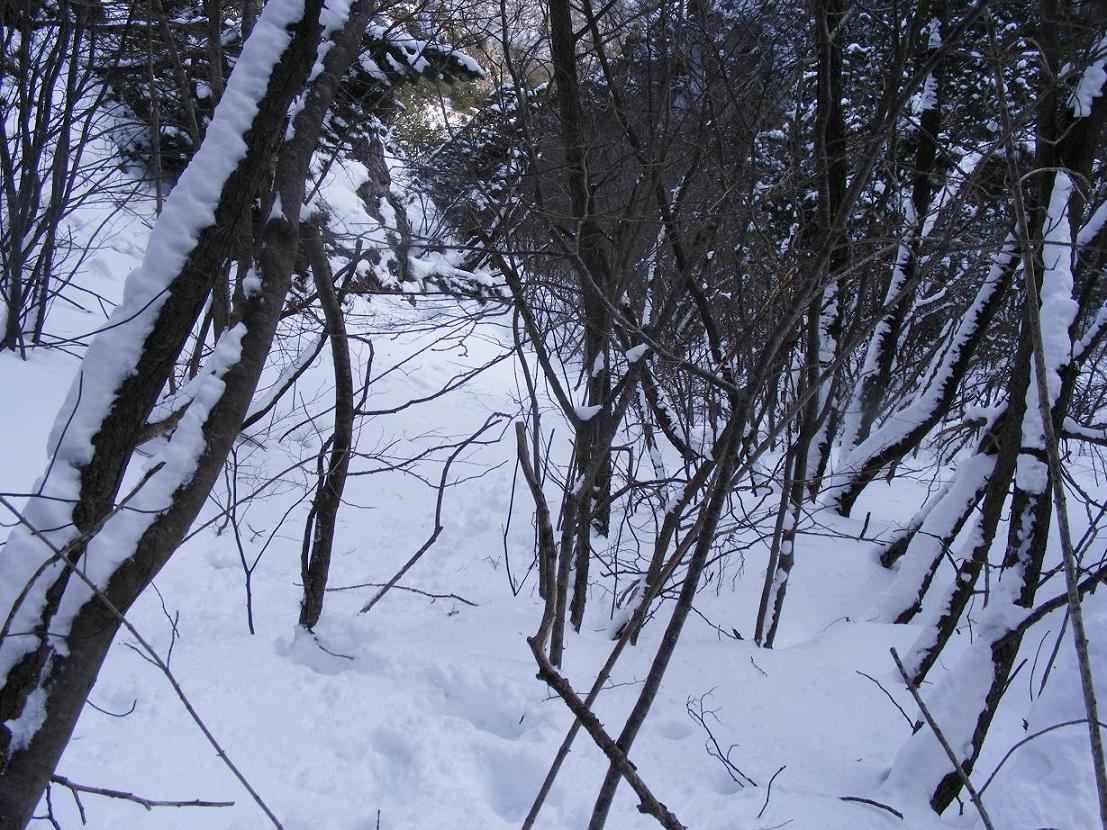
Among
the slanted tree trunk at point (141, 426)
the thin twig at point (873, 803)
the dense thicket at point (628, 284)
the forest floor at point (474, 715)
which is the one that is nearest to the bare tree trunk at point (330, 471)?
the dense thicket at point (628, 284)

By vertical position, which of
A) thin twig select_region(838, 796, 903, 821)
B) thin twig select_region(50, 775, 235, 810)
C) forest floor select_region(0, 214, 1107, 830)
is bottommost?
forest floor select_region(0, 214, 1107, 830)

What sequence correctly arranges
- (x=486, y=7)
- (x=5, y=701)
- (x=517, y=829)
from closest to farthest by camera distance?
(x=5, y=701) → (x=517, y=829) → (x=486, y=7)

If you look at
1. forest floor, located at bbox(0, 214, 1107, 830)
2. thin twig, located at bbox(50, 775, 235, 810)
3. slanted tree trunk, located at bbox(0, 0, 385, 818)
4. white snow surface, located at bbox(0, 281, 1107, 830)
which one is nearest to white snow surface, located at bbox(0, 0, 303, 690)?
slanted tree trunk, located at bbox(0, 0, 385, 818)

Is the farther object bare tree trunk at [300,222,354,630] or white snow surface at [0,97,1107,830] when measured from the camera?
bare tree trunk at [300,222,354,630]

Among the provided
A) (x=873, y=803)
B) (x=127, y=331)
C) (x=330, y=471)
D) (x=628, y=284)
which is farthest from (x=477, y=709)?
(x=628, y=284)

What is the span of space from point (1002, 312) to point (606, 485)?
6.15 meters

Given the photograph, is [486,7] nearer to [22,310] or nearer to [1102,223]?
[1102,223]

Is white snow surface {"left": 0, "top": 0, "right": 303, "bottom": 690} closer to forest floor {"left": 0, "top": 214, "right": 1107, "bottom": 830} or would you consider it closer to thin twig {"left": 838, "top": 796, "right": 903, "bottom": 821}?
forest floor {"left": 0, "top": 214, "right": 1107, "bottom": 830}

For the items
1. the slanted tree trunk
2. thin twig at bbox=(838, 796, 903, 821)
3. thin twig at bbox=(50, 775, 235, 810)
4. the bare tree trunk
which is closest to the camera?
thin twig at bbox=(50, 775, 235, 810)

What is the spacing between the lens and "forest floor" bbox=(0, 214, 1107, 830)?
201 cm

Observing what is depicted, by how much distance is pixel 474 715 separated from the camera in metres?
2.73

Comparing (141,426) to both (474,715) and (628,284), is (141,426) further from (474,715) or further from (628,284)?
(628,284)

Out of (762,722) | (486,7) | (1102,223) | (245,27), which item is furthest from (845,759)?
(245,27)

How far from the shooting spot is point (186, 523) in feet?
4.51
